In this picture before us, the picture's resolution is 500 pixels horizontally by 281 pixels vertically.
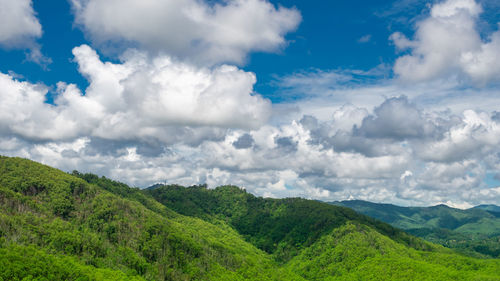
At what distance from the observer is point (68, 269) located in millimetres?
164500

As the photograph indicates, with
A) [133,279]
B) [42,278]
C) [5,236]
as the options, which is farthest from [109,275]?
[5,236]

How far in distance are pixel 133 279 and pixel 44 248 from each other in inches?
2245

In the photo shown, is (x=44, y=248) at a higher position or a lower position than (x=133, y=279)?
higher

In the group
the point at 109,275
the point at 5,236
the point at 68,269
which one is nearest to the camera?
the point at 68,269

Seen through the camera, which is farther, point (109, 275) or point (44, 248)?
point (44, 248)

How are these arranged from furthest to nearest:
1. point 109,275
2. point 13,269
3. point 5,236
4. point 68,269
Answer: point 5,236
point 109,275
point 68,269
point 13,269

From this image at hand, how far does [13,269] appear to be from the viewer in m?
145

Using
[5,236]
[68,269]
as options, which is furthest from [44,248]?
[68,269]

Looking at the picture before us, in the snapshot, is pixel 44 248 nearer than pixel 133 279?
No

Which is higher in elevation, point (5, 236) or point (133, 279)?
point (5, 236)

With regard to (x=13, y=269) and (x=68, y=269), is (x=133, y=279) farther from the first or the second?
(x=13, y=269)

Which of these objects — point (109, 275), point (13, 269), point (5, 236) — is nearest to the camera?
point (13, 269)

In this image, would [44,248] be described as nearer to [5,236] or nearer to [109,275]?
[5,236]

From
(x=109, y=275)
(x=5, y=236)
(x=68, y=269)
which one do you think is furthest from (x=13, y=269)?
(x=5, y=236)
